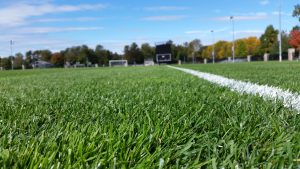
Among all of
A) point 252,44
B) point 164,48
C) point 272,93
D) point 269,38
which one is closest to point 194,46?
point 252,44

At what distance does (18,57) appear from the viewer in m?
125

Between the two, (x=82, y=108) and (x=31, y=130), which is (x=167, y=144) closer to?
(x=31, y=130)

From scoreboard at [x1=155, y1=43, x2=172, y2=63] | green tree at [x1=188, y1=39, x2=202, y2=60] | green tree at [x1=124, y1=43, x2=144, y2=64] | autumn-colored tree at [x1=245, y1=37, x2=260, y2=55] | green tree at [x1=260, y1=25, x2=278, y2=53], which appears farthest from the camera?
green tree at [x1=188, y1=39, x2=202, y2=60]

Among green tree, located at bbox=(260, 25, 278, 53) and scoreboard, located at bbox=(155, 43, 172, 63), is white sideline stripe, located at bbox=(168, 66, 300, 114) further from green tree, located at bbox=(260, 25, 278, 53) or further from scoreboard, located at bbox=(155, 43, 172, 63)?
green tree, located at bbox=(260, 25, 278, 53)

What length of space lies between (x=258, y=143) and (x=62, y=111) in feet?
4.62

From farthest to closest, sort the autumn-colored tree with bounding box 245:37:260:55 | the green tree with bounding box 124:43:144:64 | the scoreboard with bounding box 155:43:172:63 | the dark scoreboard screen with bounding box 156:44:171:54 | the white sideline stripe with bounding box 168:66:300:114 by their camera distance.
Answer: the green tree with bounding box 124:43:144:64
the autumn-colored tree with bounding box 245:37:260:55
the dark scoreboard screen with bounding box 156:44:171:54
the scoreboard with bounding box 155:43:172:63
the white sideline stripe with bounding box 168:66:300:114

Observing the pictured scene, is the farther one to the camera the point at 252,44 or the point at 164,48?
the point at 252,44

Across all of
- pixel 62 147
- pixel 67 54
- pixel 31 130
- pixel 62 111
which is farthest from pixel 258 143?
pixel 67 54

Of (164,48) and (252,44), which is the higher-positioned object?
(252,44)

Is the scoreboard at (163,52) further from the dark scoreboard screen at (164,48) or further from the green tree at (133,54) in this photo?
the green tree at (133,54)

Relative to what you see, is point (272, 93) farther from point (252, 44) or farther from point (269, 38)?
point (252, 44)

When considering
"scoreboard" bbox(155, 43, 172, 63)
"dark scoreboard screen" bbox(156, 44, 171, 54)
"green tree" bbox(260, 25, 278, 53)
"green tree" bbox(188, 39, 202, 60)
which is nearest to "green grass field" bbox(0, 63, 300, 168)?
"scoreboard" bbox(155, 43, 172, 63)

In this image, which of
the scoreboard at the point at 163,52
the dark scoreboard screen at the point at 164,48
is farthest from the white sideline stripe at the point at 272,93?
the dark scoreboard screen at the point at 164,48

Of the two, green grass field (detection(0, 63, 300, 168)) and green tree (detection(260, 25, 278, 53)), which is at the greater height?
green tree (detection(260, 25, 278, 53))
